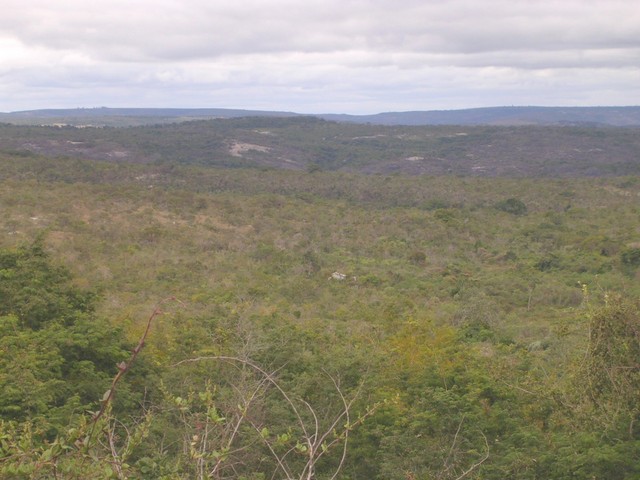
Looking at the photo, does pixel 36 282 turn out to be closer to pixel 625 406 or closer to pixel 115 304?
pixel 115 304

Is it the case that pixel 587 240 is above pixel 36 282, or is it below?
below

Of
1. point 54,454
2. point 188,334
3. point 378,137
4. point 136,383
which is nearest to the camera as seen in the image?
point 54,454

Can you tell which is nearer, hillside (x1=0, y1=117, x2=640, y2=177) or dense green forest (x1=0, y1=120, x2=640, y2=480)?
dense green forest (x1=0, y1=120, x2=640, y2=480)

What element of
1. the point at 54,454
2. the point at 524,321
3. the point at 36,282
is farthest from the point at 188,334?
the point at 524,321

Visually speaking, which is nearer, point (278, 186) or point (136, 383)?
point (136, 383)

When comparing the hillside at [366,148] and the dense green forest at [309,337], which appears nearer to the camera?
the dense green forest at [309,337]
